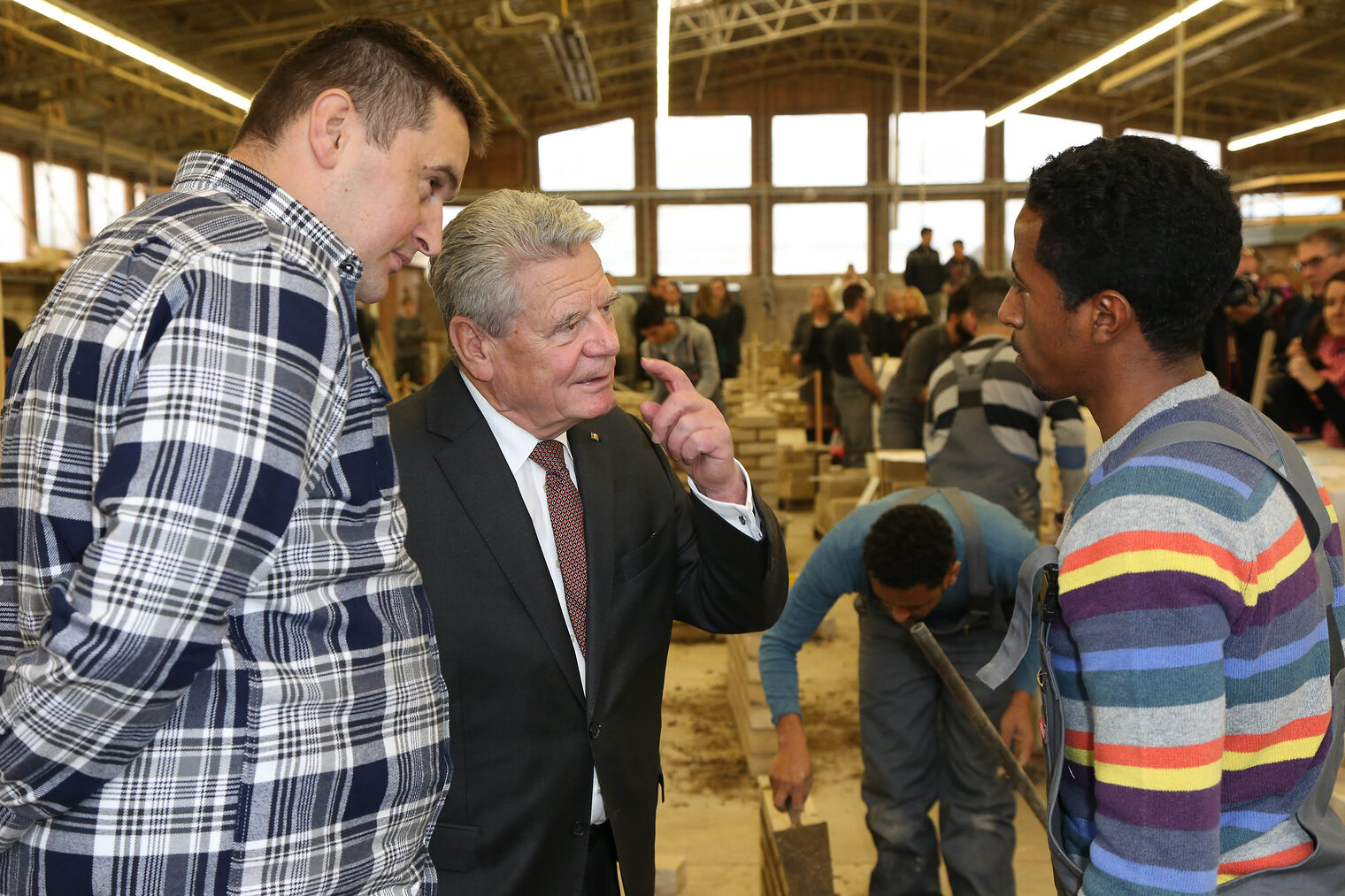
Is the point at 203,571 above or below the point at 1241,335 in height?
below

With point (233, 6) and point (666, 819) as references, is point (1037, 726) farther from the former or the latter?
point (233, 6)

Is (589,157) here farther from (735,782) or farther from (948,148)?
(735,782)

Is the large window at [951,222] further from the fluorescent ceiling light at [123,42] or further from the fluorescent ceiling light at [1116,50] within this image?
the fluorescent ceiling light at [123,42]

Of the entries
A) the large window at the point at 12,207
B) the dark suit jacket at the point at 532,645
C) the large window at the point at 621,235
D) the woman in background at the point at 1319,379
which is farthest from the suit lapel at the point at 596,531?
the large window at the point at 621,235

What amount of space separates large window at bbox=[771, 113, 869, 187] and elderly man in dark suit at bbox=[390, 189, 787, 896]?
21.8 meters

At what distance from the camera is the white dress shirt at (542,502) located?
175cm

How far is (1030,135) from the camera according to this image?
22.6 metres

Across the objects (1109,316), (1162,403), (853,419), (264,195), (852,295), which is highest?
(852,295)

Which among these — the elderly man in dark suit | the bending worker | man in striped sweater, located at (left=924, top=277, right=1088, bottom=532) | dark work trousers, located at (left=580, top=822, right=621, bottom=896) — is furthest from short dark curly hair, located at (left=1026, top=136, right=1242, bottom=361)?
man in striped sweater, located at (left=924, top=277, right=1088, bottom=532)

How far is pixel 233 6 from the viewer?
13.9m

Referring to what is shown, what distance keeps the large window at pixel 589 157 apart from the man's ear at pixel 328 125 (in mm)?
22255

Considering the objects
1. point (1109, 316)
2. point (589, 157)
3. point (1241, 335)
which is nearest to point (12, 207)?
point (589, 157)

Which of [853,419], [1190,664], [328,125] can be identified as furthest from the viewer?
[853,419]

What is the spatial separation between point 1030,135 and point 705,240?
7174mm
